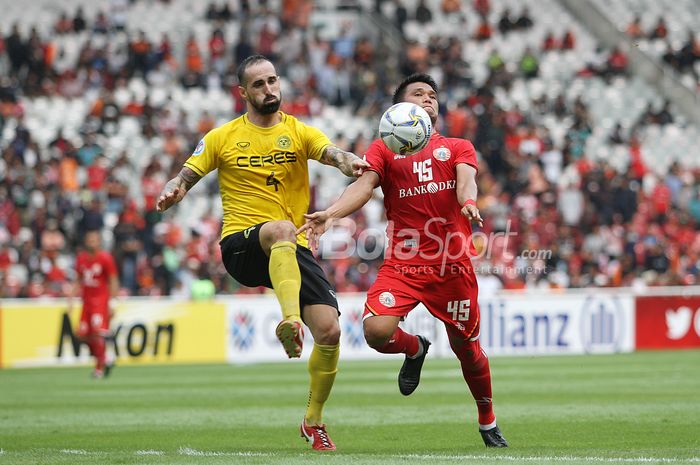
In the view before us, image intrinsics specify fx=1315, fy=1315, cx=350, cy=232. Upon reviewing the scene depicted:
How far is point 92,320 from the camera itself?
20.1 meters

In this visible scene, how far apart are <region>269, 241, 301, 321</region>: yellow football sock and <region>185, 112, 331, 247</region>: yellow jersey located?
40 centimetres

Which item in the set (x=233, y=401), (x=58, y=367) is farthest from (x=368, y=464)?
(x=58, y=367)

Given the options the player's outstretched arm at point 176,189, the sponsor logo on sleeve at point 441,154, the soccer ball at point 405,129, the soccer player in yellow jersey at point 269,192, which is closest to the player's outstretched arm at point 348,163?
the soccer player in yellow jersey at point 269,192

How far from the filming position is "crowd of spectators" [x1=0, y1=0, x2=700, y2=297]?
24906 mm

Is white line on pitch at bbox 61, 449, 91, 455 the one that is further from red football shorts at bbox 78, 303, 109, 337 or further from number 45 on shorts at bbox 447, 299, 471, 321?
red football shorts at bbox 78, 303, 109, 337

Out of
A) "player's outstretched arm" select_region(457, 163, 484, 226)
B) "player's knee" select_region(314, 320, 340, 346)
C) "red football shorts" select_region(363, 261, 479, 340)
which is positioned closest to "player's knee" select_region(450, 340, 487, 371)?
"red football shorts" select_region(363, 261, 479, 340)

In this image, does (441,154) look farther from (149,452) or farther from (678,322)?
(678,322)

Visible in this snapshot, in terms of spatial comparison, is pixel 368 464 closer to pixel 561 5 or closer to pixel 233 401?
pixel 233 401

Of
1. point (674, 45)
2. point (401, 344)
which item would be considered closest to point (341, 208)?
point (401, 344)

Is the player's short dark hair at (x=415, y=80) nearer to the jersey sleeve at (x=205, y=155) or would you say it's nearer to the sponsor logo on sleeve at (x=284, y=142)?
the sponsor logo on sleeve at (x=284, y=142)

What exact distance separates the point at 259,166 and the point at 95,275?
11377 millimetres

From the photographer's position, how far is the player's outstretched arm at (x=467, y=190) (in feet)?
28.0

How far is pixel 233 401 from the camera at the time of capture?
14711 mm

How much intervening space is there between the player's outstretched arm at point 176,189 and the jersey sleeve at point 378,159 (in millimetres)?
1223
